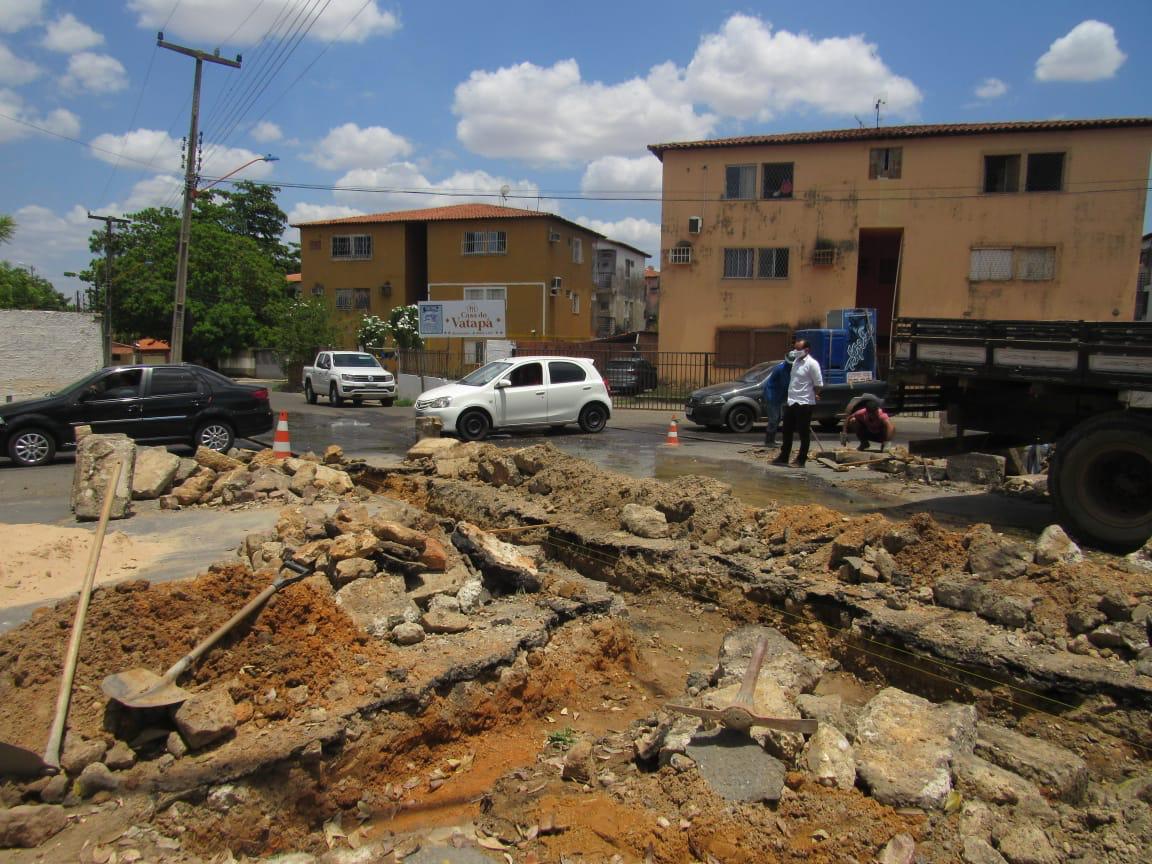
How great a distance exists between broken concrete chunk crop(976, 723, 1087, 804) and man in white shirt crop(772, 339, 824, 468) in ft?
22.2

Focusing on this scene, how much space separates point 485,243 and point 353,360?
42.4 ft

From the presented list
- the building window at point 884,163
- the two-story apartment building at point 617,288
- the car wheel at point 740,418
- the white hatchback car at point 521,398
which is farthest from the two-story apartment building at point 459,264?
the white hatchback car at point 521,398

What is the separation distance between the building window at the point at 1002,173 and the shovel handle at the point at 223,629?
27.8 m

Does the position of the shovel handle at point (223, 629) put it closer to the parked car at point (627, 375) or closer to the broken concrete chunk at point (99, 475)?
the broken concrete chunk at point (99, 475)

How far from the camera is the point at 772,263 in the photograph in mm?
27906

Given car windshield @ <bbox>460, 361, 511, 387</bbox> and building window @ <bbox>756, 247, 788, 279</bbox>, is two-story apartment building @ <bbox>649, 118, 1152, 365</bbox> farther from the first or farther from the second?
car windshield @ <bbox>460, 361, 511, 387</bbox>

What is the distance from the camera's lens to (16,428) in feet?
38.1

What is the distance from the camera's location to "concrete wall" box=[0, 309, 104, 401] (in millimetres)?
27750

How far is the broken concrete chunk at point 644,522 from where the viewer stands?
23.4 ft

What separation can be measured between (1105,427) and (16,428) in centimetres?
1367

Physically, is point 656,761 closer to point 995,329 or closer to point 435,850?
point 435,850

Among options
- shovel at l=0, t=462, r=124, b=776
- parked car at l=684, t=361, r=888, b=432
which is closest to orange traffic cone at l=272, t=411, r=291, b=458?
shovel at l=0, t=462, r=124, b=776

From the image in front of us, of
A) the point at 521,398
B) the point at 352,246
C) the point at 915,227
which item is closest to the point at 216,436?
the point at 521,398

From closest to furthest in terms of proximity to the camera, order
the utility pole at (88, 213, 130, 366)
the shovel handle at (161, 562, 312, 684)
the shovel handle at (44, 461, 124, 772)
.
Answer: the shovel handle at (44, 461, 124, 772)
the shovel handle at (161, 562, 312, 684)
the utility pole at (88, 213, 130, 366)
